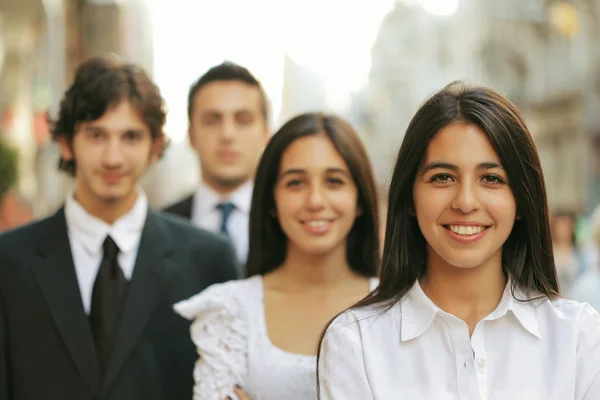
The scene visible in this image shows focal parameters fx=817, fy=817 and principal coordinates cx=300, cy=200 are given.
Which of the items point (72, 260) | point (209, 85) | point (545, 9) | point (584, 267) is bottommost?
point (584, 267)

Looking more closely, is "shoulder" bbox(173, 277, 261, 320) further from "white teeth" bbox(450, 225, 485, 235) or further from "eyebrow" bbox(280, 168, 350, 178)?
"white teeth" bbox(450, 225, 485, 235)

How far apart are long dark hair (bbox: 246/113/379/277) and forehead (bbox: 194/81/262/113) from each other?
1.33 meters

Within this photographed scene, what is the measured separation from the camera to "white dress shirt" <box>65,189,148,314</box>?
407cm

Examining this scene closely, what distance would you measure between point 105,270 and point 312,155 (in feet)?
3.84

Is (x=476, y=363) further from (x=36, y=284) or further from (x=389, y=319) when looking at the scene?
(x=36, y=284)

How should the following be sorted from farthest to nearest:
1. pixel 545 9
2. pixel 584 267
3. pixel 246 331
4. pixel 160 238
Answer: pixel 545 9 < pixel 584 267 < pixel 160 238 < pixel 246 331

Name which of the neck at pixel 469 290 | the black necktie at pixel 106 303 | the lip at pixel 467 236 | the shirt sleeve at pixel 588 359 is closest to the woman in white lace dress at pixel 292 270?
the black necktie at pixel 106 303

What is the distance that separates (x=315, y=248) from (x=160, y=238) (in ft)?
3.11

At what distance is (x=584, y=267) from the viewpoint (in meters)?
10.5

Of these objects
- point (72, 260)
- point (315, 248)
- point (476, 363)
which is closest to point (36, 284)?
Answer: point (72, 260)

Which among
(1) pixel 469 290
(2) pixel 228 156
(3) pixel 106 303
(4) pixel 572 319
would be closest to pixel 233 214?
(2) pixel 228 156

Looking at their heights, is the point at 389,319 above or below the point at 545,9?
below

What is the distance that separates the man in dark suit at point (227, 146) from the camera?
528cm

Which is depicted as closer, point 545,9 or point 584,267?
point 584,267
